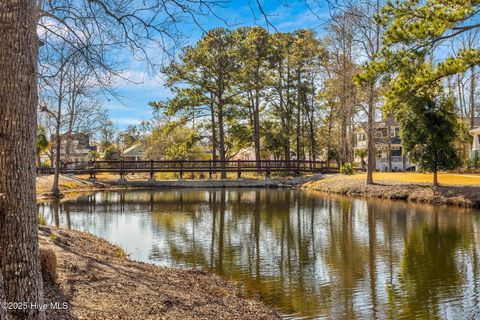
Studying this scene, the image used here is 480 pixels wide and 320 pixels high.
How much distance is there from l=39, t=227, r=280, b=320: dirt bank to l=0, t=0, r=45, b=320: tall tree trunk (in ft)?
4.07

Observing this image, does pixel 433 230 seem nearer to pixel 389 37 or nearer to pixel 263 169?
pixel 389 37

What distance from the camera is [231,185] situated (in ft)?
113

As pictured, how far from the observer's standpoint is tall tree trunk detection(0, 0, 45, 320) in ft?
9.20

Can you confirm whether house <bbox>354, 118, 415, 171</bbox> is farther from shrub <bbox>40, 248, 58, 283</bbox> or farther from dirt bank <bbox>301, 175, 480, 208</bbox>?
shrub <bbox>40, 248, 58, 283</bbox>

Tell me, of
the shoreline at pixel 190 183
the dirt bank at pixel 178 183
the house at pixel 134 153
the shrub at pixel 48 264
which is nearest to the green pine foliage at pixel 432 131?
the shoreline at pixel 190 183

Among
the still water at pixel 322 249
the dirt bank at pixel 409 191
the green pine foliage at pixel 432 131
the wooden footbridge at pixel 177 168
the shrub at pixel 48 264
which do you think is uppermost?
the green pine foliage at pixel 432 131

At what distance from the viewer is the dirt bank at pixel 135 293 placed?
4.57m

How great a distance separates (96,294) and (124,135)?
68397 mm

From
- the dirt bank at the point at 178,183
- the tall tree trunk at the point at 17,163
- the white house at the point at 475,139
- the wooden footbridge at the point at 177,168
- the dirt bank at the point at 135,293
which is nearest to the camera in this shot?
the tall tree trunk at the point at 17,163

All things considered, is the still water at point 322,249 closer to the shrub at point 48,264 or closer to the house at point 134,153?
the shrub at point 48,264

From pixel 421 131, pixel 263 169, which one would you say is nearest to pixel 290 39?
pixel 263 169

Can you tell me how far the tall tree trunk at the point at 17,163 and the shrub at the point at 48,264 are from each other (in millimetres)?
2052

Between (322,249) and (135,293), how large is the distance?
6.52 m

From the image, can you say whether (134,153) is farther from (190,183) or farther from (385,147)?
(385,147)
